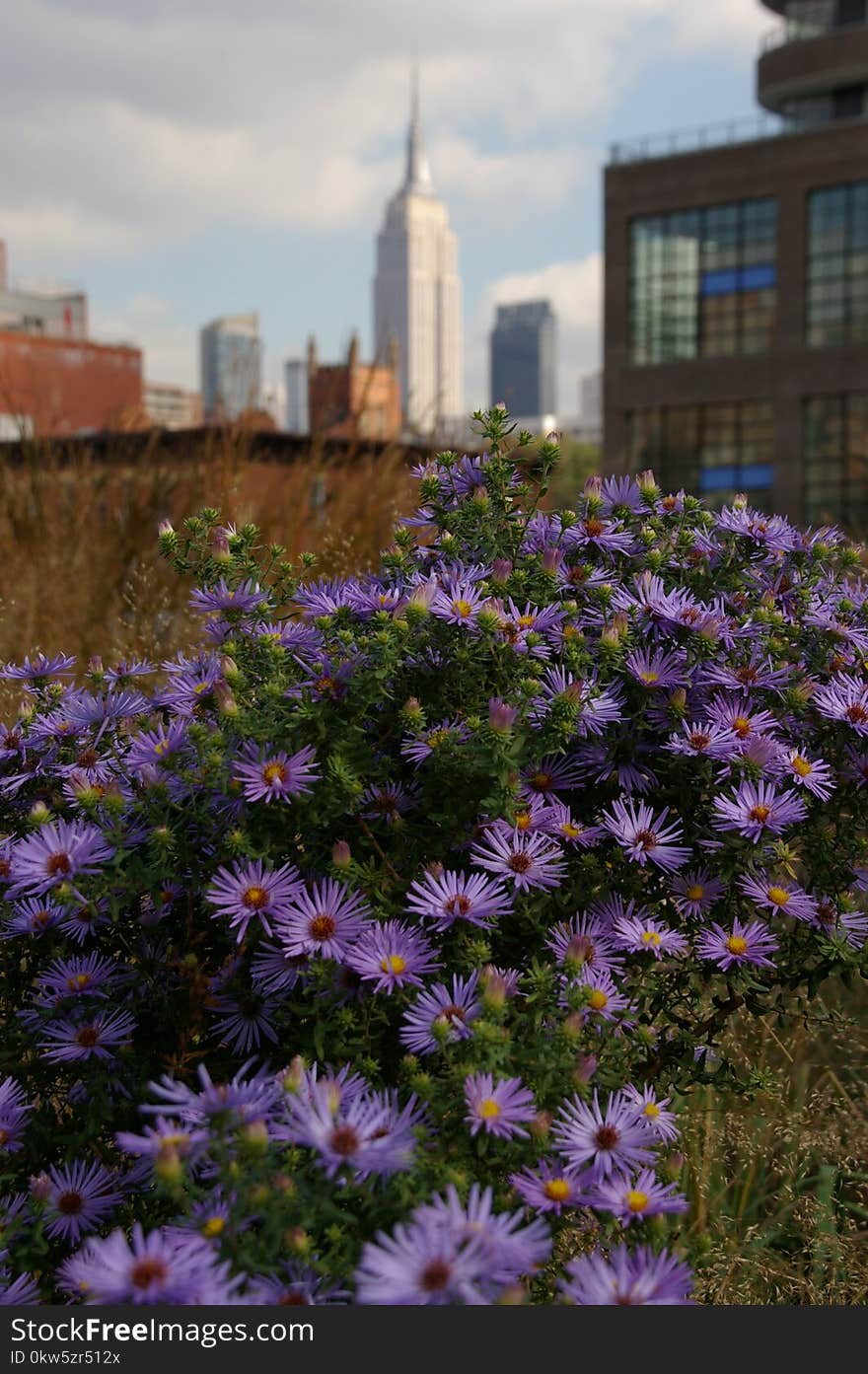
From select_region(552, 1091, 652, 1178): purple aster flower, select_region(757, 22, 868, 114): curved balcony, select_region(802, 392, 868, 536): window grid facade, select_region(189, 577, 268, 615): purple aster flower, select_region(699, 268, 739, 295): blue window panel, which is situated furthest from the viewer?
select_region(699, 268, 739, 295): blue window panel

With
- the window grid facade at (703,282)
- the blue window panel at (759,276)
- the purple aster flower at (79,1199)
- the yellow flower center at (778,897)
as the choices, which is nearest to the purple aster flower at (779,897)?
the yellow flower center at (778,897)

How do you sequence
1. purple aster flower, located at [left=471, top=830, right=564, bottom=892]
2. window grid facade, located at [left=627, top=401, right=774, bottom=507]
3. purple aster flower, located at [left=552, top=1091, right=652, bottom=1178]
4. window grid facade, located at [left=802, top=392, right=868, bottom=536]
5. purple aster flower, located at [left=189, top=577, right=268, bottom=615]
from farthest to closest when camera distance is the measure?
1. window grid facade, located at [left=627, top=401, right=774, bottom=507]
2. window grid facade, located at [left=802, top=392, right=868, bottom=536]
3. purple aster flower, located at [left=189, top=577, right=268, bottom=615]
4. purple aster flower, located at [left=471, top=830, right=564, bottom=892]
5. purple aster flower, located at [left=552, top=1091, right=652, bottom=1178]

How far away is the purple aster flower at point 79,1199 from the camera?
1.43 metres

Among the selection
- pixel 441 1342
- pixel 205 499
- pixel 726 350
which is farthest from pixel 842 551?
pixel 726 350

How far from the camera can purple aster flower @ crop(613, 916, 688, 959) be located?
152cm

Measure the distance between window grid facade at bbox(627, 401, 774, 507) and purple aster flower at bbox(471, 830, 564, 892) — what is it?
38831mm

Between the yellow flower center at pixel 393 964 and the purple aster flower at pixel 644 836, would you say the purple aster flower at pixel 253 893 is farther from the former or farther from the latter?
the purple aster flower at pixel 644 836

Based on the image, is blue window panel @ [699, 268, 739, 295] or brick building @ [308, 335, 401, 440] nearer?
brick building @ [308, 335, 401, 440]

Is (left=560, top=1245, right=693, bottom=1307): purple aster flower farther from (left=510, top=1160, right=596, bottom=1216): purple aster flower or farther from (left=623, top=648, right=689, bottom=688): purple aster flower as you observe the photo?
(left=623, top=648, right=689, bottom=688): purple aster flower

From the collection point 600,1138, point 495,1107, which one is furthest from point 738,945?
point 495,1107

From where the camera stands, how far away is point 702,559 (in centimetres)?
197

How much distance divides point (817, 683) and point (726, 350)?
41.0 meters

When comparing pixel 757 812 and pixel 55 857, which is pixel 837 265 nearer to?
pixel 757 812

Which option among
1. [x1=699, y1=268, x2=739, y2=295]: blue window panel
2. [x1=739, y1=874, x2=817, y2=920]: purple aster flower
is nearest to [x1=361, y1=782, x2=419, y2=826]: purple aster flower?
[x1=739, y1=874, x2=817, y2=920]: purple aster flower
